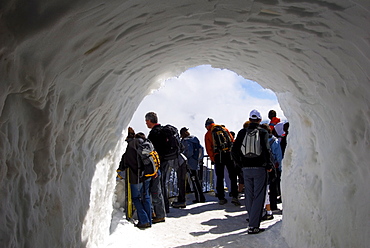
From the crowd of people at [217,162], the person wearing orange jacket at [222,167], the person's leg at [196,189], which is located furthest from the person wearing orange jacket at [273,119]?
the person's leg at [196,189]

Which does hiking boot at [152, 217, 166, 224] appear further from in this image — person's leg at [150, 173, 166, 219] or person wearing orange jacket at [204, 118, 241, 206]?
person wearing orange jacket at [204, 118, 241, 206]

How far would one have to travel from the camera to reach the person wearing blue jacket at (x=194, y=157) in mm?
8914

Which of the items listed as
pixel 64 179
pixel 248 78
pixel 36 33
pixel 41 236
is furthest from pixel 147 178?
pixel 36 33

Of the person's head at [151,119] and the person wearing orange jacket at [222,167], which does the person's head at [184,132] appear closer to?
the person wearing orange jacket at [222,167]

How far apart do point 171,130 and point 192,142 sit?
6.17 feet

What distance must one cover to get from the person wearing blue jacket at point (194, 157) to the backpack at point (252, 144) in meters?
3.17

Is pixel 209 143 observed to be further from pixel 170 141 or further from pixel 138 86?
pixel 138 86

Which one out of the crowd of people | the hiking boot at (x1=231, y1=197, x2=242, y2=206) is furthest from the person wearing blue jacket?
the hiking boot at (x1=231, y1=197, x2=242, y2=206)

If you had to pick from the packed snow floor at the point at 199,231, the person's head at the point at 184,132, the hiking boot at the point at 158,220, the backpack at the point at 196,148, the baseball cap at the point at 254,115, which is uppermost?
the person's head at the point at 184,132

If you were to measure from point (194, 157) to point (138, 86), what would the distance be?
4144 mm

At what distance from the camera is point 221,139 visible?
8.34 m

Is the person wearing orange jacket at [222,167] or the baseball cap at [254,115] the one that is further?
the person wearing orange jacket at [222,167]

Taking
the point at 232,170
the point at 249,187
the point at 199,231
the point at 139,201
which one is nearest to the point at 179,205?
the point at 232,170

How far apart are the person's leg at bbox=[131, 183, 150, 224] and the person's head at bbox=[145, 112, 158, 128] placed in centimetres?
139
